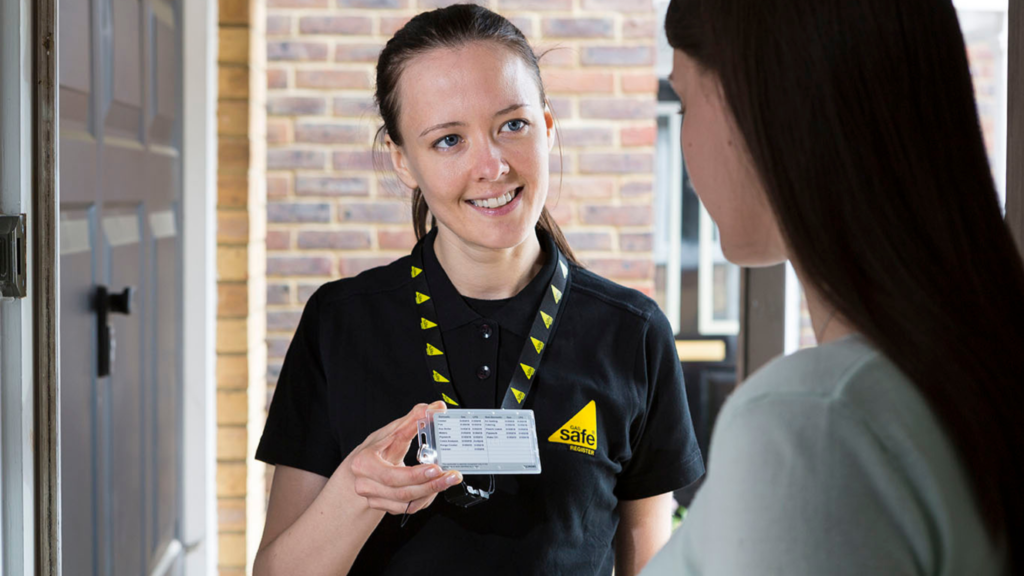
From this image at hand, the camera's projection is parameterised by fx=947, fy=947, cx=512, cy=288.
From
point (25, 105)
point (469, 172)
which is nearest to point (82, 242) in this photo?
point (25, 105)

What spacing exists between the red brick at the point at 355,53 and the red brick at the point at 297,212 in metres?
0.50

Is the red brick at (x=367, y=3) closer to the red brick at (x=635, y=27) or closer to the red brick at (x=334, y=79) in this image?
the red brick at (x=334, y=79)

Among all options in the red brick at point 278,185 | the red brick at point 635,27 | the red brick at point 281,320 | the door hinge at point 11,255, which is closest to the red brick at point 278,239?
the red brick at point 278,185

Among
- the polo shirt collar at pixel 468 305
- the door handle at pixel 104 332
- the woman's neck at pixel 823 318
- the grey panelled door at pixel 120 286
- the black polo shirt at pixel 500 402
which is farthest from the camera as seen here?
the door handle at pixel 104 332

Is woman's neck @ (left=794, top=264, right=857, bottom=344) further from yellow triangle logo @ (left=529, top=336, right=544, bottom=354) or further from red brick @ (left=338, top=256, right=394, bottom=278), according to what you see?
red brick @ (left=338, top=256, right=394, bottom=278)

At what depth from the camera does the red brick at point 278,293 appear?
3.29m

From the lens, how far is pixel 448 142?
4.44 ft

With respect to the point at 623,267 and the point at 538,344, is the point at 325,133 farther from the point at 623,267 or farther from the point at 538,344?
the point at 538,344

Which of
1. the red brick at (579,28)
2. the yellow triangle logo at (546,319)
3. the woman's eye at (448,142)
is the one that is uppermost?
the red brick at (579,28)

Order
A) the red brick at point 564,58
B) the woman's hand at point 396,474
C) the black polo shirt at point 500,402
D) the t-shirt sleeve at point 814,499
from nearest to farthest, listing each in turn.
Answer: the t-shirt sleeve at point 814,499
the woman's hand at point 396,474
the black polo shirt at point 500,402
the red brick at point 564,58

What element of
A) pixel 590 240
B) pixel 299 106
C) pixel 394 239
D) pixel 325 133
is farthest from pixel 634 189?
pixel 299 106

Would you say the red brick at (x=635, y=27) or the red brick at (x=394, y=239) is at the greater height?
the red brick at (x=635, y=27)

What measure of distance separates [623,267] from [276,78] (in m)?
1.35

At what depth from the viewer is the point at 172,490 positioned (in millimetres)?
2547
